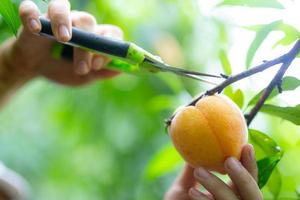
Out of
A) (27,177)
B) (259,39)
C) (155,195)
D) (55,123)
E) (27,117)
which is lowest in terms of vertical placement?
(259,39)

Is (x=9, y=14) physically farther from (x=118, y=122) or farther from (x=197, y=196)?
(x=118, y=122)

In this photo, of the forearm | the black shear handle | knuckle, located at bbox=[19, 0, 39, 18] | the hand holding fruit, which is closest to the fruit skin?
the hand holding fruit

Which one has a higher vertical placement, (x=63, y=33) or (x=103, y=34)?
(x=103, y=34)

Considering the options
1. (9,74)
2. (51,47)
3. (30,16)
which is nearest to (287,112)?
(30,16)

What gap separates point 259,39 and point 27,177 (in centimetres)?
133

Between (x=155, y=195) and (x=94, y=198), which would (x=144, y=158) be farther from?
(x=94, y=198)

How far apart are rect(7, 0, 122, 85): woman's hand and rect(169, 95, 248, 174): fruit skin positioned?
0.51 feet

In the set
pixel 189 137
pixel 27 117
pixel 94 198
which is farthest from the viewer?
pixel 27 117

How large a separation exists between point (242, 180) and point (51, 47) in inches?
19.1

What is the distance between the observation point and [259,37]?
653mm

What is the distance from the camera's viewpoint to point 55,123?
179 centimetres

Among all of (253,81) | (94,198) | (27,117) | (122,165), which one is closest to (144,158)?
(122,165)

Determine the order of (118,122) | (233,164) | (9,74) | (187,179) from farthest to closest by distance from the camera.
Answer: (118,122), (9,74), (187,179), (233,164)

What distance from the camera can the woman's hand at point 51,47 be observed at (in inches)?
23.8
